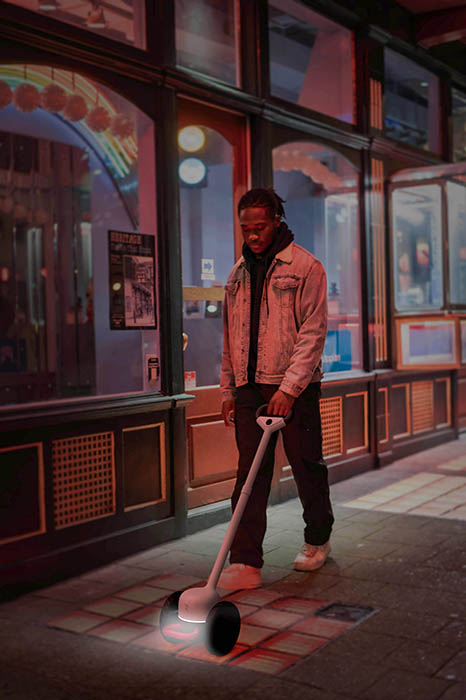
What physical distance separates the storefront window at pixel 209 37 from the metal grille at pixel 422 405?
4148mm

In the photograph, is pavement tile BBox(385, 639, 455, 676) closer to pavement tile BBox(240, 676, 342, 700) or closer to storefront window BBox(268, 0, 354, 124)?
pavement tile BBox(240, 676, 342, 700)

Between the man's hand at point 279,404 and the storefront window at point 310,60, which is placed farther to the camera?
the storefront window at point 310,60

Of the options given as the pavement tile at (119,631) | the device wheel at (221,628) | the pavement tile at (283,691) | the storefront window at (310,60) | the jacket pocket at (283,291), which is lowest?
the pavement tile at (283,691)

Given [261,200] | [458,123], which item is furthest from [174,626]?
[458,123]

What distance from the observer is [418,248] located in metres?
8.86

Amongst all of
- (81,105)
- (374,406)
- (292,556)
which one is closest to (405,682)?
(292,556)

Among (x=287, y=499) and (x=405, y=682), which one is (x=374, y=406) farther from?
(x=405, y=682)

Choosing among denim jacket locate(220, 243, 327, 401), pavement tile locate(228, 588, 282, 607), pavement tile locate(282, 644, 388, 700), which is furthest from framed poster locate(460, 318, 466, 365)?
pavement tile locate(282, 644, 388, 700)

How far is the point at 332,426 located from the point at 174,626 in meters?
3.90

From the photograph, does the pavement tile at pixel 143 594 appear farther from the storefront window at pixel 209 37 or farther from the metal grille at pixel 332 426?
the storefront window at pixel 209 37

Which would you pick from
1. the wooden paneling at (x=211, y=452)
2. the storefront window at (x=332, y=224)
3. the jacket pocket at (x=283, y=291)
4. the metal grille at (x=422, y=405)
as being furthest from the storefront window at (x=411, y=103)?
the jacket pocket at (x=283, y=291)

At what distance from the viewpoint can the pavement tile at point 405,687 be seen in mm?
2854

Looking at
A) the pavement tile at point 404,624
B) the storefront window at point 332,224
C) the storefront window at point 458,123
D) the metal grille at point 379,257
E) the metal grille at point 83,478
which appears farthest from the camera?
the storefront window at point 458,123

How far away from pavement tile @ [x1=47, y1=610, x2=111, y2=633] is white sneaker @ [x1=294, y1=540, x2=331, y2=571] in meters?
1.19
